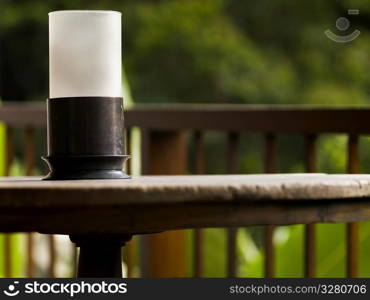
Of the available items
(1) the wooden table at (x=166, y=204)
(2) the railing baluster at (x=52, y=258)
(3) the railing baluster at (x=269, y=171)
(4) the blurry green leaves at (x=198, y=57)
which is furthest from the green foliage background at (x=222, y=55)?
(1) the wooden table at (x=166, y=204)

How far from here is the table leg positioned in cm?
148

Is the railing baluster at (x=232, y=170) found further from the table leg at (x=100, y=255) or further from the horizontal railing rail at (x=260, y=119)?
the table leg at (x=100, y=255)

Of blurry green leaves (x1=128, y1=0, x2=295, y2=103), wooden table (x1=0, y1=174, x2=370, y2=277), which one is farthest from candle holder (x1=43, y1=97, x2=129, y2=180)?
blurry green leaves (x1=128, y1=0, x2=295, y2=103)

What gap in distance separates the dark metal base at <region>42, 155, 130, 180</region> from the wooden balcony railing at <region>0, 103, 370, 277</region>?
0.94 meters

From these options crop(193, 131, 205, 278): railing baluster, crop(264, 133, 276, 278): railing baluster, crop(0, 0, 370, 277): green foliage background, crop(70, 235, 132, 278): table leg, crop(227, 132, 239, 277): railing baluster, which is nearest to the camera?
crop(70, 235, 132, 278): table leg

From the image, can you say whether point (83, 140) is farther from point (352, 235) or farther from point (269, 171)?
point (269, 171)

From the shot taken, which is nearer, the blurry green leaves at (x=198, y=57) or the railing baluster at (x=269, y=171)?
the railing baluster at (x=269, y=171)

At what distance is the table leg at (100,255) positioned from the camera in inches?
58.3

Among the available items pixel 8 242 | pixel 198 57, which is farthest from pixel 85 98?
pixel 198 57

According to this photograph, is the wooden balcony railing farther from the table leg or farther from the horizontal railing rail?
the table leg

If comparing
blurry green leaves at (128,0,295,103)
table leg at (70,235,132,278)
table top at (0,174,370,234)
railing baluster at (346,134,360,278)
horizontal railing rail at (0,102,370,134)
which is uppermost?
blurry green leaves at (128,0,295,103)

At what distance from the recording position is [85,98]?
1510 mm

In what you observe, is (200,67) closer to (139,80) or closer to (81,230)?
(139,80)

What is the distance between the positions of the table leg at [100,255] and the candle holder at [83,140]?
0.09 m
